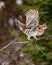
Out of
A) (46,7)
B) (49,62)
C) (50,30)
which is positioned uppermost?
(46,7)

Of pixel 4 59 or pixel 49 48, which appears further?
pixel 49 48

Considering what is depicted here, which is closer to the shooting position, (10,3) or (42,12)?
(42,12)

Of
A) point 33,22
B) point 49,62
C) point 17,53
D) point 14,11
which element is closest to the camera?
point 33,22

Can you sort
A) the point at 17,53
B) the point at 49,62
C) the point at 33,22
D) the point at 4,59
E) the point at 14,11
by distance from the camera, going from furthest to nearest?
the point at 14,11
the point at 49,62
the point at 17,53
the point at 4,59
the point at 33,22

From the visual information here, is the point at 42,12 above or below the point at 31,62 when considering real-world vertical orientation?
above

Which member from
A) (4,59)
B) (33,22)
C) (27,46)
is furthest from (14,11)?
(33,22)

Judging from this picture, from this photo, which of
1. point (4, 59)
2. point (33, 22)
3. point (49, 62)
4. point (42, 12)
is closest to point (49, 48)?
point (49, 62)

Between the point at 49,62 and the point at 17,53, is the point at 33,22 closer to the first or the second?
the point at 17,53

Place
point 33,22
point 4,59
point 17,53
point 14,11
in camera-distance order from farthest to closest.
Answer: point 14,11
point 17,53
point 4,59
point 33,22

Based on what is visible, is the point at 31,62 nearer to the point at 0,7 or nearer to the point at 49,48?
the point at 49,48
